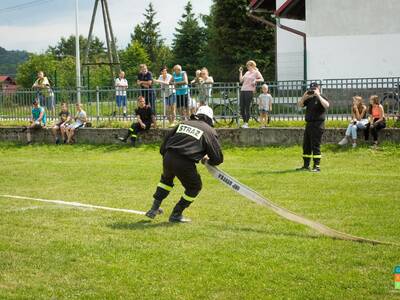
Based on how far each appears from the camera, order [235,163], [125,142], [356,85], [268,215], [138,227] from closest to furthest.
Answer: [138,227]
[268,215]
[235,163]
[356,85]
[125,142]

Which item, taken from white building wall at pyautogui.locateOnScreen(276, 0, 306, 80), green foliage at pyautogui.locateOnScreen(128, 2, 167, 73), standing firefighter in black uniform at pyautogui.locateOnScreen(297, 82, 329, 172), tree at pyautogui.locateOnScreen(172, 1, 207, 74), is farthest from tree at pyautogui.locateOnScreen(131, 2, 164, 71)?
standing firefighter in black uniform at pyautogui.locateOnScreen(297, 82, 329, 172)

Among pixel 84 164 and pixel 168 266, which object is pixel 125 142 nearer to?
pixel 84 164

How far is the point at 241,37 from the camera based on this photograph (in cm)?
5150

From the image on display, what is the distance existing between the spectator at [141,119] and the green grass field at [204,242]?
214 inches

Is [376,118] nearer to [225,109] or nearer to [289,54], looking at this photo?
[225,109]

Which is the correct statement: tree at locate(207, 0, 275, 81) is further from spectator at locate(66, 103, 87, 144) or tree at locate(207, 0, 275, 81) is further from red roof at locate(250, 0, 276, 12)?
spectator at locate(66, 103, 87, 144)

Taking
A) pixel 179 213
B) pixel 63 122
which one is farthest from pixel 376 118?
pixel 63 122

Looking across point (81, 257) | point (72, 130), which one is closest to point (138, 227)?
point (81, 257)

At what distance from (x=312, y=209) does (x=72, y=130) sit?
1281 centimetres

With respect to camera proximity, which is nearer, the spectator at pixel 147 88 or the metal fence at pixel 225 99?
the metal fence at pixel 225 99

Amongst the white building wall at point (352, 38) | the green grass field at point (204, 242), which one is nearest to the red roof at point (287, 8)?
the white building wall at point (352, 38)

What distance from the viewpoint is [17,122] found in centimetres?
2291

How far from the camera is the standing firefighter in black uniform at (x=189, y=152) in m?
8.56

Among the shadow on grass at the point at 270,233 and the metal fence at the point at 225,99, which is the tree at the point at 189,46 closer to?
the metal fence at the point at 225,99
